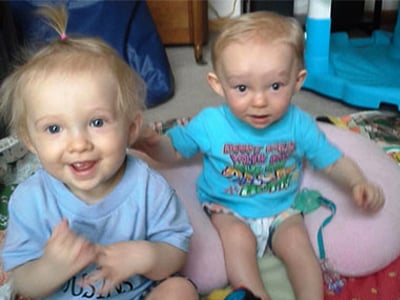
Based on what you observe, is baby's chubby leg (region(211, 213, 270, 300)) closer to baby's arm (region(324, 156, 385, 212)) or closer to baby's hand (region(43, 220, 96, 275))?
baby's arm (region(324, 156, 385, 212))

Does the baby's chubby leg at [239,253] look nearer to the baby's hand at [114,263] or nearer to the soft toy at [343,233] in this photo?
the soft toy at [343,233]

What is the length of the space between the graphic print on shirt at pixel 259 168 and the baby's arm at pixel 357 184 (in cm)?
9

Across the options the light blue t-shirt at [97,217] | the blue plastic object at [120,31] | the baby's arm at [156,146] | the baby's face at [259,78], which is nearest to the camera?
the light blue t-shirt at [97,217]

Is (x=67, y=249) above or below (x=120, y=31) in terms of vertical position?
above

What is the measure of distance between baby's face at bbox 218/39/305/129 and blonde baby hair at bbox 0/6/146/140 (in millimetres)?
220

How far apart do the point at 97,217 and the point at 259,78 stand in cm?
37

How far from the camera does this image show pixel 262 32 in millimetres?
1006

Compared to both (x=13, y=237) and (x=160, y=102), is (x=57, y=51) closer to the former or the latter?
(x=13, y=237)

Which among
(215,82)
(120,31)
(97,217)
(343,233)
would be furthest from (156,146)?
(120,31)

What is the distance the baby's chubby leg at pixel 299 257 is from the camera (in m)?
1.02

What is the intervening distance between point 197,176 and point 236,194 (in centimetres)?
19

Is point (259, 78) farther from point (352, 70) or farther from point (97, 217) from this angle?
point (352, 70)

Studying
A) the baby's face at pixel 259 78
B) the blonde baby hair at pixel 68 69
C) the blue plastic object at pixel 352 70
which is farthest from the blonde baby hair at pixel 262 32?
the blue plastic object at pixel 352 70

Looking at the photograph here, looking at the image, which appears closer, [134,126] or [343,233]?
[134,126]
